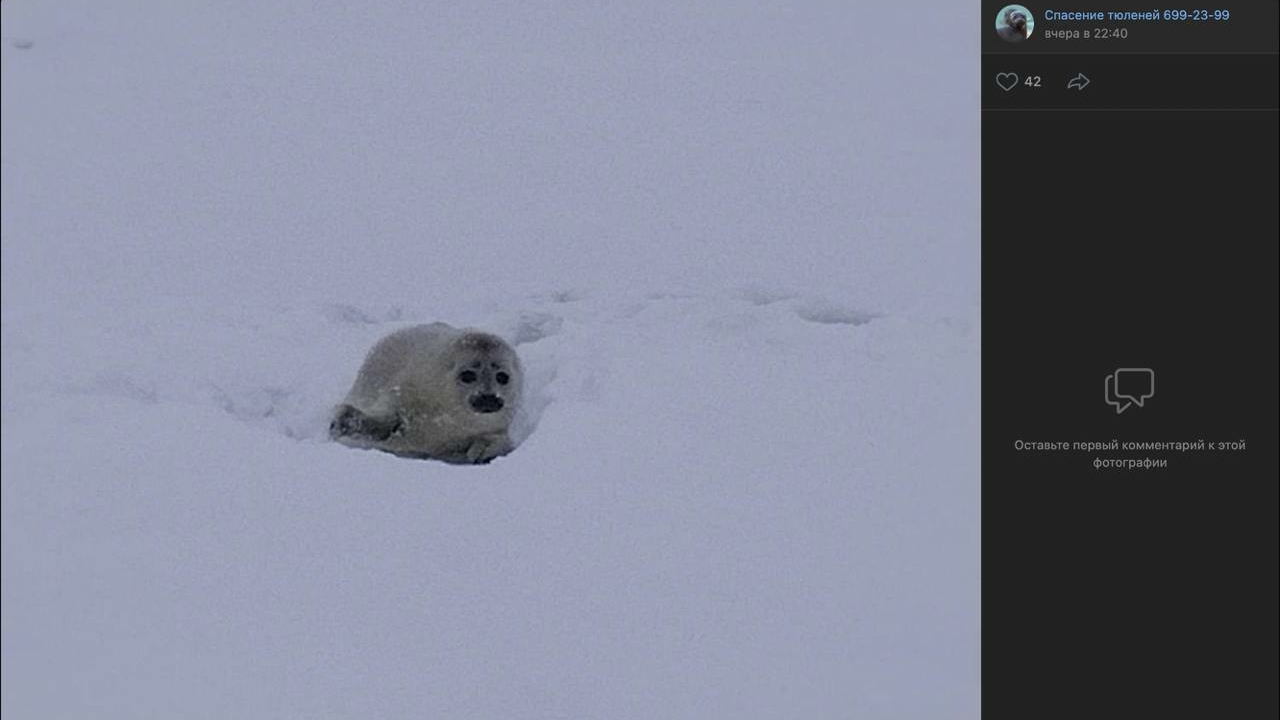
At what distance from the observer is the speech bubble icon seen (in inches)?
140

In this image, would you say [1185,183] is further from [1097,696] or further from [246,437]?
[246,437]

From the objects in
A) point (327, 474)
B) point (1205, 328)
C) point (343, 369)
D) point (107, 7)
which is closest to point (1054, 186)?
point (1205, 328)

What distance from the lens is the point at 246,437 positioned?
168 inches

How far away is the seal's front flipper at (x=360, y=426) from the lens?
6574mm

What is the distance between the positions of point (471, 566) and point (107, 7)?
6.83 m

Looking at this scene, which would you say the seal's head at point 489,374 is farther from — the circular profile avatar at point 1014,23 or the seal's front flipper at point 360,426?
the circular profile avatar at point 1014,23

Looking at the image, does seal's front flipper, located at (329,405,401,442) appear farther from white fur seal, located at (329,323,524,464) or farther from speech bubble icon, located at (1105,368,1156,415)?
speech bubble icon, located at (1105,368,1156,415)

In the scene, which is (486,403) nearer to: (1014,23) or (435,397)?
(435,397)

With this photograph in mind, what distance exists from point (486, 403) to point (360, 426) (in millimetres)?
612

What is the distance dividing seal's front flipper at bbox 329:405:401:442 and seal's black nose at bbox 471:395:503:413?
0.47 m

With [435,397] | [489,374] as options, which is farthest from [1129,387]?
[435,397]

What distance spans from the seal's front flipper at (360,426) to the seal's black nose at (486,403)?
0.47 metres

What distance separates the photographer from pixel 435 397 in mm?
6875

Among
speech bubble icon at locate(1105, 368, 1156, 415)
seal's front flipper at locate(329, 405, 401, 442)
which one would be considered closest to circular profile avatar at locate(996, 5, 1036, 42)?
speech bubble icon at locate(1105, 368, 1156, 415)
